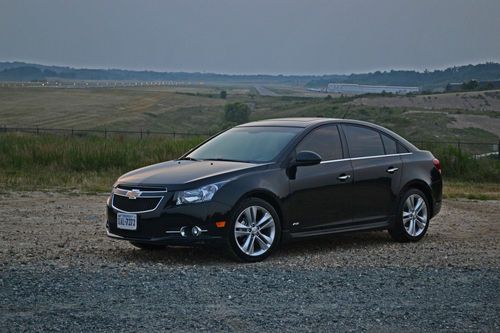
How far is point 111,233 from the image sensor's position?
1068cm

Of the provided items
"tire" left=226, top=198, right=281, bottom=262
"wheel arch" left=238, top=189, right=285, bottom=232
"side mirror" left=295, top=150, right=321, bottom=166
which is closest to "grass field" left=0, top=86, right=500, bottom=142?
"side mirror" left=295, top=150, right=321, bottom=166

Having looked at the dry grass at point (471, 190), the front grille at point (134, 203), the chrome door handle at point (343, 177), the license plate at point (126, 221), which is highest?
the chrome door handle at point (343, 177)

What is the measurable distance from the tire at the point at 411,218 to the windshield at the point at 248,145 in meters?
1.84

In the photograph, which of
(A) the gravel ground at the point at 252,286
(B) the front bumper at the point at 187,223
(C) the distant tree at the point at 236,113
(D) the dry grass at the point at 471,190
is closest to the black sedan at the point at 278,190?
(B) the front bumper at the point at 187,223

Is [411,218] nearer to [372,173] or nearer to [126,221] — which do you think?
[372,173]

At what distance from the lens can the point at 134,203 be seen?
1037 cm

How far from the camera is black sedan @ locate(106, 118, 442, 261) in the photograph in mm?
10102

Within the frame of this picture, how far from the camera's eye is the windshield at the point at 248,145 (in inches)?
437

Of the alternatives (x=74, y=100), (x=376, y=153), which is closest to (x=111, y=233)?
(x=376, y=153)

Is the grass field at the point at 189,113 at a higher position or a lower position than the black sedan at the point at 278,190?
lower

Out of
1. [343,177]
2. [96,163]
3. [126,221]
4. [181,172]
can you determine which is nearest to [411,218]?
[343,177]

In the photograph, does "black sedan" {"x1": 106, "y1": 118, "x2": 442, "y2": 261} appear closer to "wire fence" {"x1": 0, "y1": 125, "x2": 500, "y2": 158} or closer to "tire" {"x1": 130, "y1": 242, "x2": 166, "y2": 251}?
"tire" {"x1": 130, "y1": 242, "x2": 166, "y2": 251}

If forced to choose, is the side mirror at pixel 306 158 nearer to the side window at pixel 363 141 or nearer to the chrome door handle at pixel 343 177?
the chrome door handle at pixel 343 177

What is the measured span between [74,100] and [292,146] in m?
88.6
